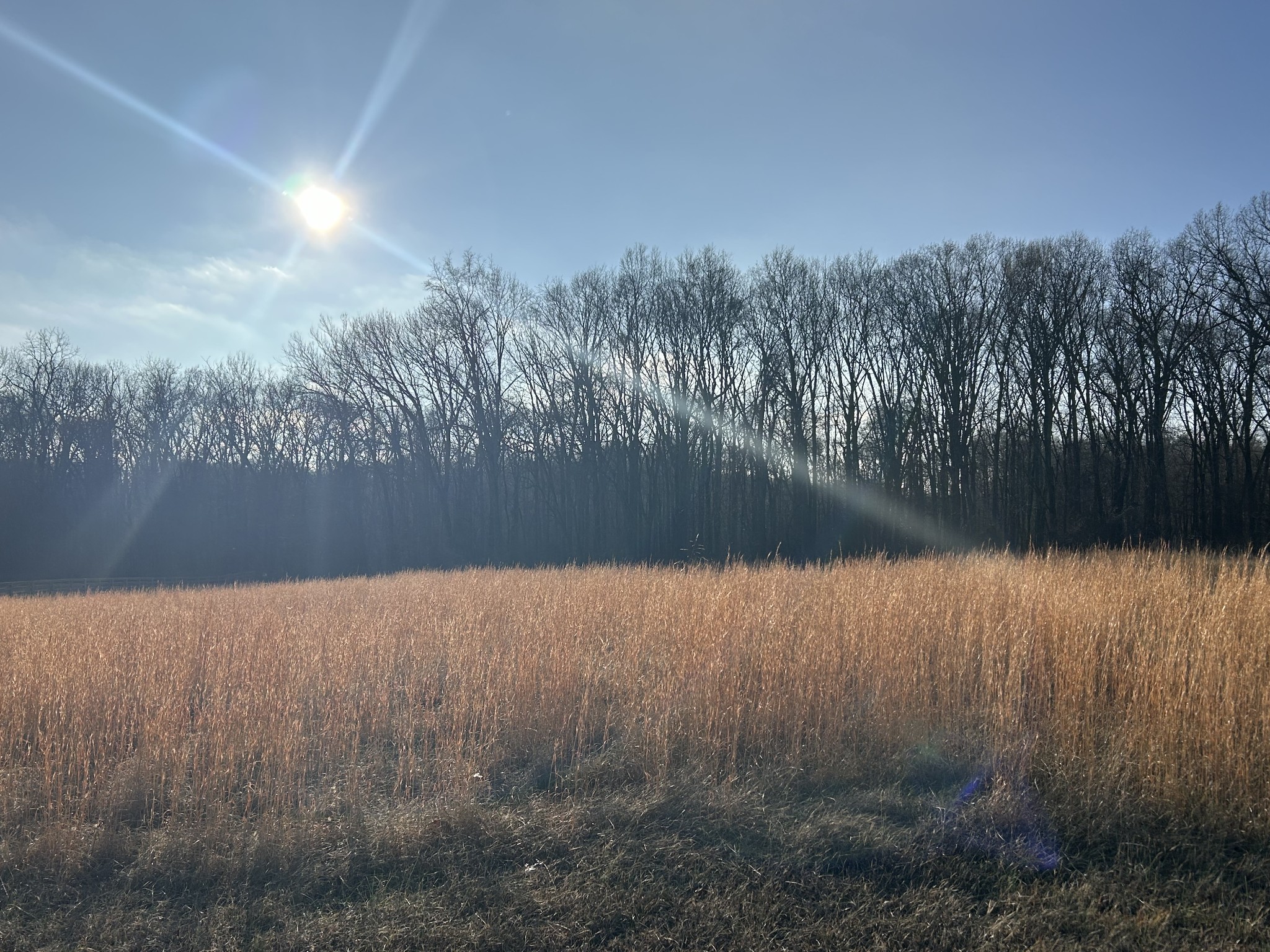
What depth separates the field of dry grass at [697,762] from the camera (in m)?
3.40

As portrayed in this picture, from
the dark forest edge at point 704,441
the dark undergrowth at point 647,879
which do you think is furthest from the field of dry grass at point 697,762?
the dark forest edge at point 704,441

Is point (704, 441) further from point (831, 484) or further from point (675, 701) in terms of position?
point (675, 701)

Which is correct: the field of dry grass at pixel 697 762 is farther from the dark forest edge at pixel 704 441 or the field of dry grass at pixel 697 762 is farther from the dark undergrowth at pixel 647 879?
the dark forest edge at pixel 704 441

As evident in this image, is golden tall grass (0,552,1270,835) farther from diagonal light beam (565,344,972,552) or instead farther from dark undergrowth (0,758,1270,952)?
diagonal light beam (565,344,972,552)

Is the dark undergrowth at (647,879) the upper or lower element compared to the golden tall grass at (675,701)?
lower

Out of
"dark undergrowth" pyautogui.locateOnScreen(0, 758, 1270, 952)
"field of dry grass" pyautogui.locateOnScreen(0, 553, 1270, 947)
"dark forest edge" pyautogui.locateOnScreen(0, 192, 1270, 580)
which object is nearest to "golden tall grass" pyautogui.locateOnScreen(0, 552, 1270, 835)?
"field of dry grass" pyautogui.locateOnScreen(0, 553, 1270, 947)

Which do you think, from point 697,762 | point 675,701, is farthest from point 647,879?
point 675,701

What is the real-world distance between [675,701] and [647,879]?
1.85 m

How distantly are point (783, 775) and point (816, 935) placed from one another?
4.73 feet

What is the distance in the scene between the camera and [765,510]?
37094 mm

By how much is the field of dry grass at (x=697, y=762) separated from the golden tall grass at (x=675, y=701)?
29 mm

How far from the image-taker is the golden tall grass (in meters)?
4.28

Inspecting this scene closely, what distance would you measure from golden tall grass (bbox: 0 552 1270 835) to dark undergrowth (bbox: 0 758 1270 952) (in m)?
0.32

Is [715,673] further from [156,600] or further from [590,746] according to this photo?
[156,600]
